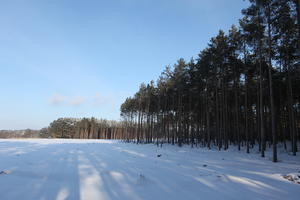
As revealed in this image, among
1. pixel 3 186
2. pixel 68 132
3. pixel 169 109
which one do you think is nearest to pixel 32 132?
pixel 68 132

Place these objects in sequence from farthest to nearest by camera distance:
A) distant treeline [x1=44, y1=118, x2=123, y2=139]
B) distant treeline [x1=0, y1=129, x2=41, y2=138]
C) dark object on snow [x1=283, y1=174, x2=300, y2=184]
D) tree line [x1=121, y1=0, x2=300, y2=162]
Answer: distant treeline [x1=0, y1=129, x2=41, y2=138], distant treeline [x1=44, y1=118, x2=123, y2=139], tree line [x1=121, y1=0, x2=300, y2=162], dark object on snow [x1=283, y1=174, x2=300, y2=184]

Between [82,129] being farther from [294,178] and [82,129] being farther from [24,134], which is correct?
[294,178]

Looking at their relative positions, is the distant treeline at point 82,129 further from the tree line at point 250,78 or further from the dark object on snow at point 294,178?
the dark object on snow at point 294,178

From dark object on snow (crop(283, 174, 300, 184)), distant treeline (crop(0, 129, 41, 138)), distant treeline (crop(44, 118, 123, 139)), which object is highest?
dark object on snow (crop(283, 174, 300, 184))

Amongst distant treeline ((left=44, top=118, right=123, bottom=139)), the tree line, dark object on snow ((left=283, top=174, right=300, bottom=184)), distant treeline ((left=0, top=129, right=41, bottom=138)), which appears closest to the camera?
dark object on snow ((left=283, top=174, right=300, bottom=184))

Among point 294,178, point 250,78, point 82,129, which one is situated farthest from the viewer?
point 82,129

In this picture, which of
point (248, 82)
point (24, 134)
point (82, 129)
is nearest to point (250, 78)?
point (248, 82)

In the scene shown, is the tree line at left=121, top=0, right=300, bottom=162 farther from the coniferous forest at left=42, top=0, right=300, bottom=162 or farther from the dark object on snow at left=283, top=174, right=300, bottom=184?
the dark object on snow at left=283, top=174, right=300, bottom=184

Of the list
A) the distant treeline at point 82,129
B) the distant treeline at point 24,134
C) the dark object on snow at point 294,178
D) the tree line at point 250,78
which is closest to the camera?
the dark object on snow at point 294,178

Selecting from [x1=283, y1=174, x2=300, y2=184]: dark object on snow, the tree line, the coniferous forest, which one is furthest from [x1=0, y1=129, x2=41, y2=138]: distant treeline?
[x1=283, y1=174, x2=300, y2=184]: dark object on snow

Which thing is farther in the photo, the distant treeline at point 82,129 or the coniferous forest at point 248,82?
the distant treeline at point 82,129

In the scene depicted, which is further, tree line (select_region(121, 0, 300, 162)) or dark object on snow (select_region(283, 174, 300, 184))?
tree line (select_region(121, 0, 300, 162))

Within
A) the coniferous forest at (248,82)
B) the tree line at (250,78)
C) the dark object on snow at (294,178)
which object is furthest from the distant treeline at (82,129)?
the dark object on snow at (294,178)

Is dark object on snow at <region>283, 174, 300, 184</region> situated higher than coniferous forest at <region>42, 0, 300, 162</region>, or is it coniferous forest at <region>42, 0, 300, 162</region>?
coniferous forest at <region>42, 0, 300, 162</region>
